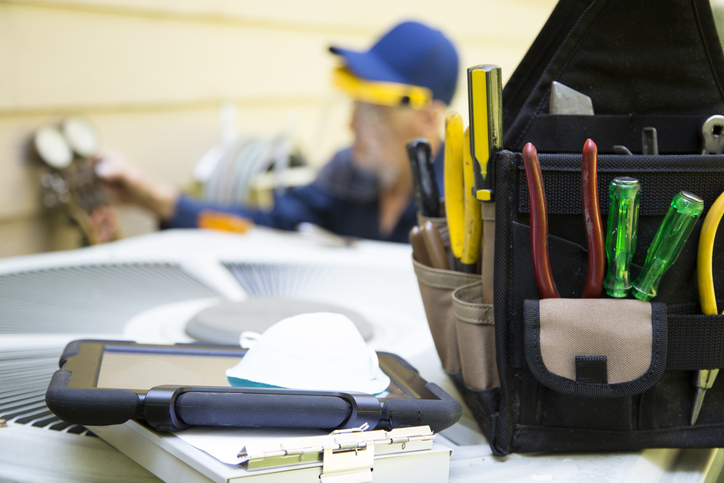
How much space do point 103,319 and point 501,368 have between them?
0.45 metres

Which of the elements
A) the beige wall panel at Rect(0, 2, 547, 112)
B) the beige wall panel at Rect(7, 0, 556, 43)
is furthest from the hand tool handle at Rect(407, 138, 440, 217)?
the beige wall panel at Rect(0, 2, 547, 112)

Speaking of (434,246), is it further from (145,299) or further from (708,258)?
(145,299)

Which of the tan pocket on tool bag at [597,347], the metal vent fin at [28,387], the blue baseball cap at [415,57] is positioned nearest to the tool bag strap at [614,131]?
the tan pocket on tool bag at [597,347]

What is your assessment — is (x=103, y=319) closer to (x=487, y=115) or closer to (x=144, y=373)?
(x=144, y=373)

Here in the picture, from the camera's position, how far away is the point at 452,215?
0.49 m

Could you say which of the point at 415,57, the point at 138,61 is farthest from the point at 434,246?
the point at 138,61

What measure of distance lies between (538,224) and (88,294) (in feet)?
1.85

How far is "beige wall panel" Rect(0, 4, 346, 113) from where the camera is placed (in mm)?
1137

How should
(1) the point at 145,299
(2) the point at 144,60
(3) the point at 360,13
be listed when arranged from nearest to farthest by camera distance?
(1) the point at 145,299, (2) the point at 144,60, (3) the point at 360,13

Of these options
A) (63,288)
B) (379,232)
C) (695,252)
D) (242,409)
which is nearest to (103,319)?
(63,288)

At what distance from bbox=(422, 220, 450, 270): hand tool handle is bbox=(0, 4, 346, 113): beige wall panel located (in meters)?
0.95

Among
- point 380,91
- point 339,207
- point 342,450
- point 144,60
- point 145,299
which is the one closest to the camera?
point 342,450

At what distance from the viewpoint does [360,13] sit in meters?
1.99

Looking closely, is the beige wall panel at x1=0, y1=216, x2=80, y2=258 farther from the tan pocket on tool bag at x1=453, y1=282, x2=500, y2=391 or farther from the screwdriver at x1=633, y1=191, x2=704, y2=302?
the screwdriver at x1=633, y1=191, x2=704, y2=302
